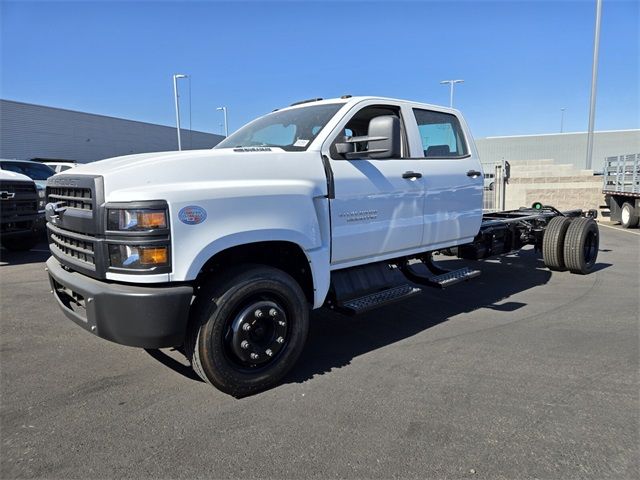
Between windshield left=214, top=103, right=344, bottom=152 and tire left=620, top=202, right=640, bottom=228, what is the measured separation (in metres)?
13.2

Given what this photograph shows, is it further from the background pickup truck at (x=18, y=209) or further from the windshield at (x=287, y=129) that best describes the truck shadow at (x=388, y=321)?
the background pickup truck at (x=18, y=209)

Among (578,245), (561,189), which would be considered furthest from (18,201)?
(561,189)

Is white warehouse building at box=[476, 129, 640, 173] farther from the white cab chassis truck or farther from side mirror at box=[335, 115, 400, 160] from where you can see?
side mirror at box=[335, 115, 400, 160]

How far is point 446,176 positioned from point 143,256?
3.26m

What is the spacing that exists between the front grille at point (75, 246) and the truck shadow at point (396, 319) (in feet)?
5.48

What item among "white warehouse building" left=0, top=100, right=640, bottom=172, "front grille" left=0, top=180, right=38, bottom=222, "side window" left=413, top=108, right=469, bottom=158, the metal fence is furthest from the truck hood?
"white warehouse building" left=0, top=100, right=640, bottom=172

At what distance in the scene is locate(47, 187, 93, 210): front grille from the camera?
10.1 feet

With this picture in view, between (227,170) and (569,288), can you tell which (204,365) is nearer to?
(227,170)

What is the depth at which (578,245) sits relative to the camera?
23.3 feet

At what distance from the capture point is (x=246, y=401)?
3.23 metres

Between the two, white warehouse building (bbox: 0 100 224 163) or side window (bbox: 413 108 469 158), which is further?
white warehouse building (bbox: 0 100 224 163)

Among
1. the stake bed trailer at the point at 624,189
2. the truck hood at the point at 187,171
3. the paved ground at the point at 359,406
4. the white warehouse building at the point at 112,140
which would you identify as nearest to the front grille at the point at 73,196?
the truck hood at the point at 187,171

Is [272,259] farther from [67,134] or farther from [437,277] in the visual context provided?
[67,134]

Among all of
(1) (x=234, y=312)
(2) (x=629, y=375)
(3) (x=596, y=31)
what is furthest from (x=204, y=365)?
(3) (x=596, y=31)
